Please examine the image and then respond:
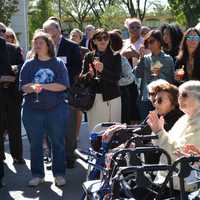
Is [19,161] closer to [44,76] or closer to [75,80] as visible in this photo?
[75,80]

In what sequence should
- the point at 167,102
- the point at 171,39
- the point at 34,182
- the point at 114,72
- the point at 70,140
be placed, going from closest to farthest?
the point at 167,102, the point at 34,182, the point at 114,72, the point at 70,140, the point at 171,39

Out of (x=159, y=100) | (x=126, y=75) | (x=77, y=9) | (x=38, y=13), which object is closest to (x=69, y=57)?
(x=126, y=75)

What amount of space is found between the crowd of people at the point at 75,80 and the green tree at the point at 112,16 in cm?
4585

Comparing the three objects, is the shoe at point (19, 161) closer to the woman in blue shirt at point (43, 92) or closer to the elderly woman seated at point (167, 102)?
the woman in blue shirt at point (43, 92)

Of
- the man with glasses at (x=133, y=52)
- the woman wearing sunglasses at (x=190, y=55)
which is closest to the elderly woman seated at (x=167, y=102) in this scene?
the woman wearing sunglasses at (x=190, y=55)

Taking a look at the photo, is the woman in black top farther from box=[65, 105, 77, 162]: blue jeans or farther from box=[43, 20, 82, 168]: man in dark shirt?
box=[65, 105, 77, 162]: blue jeans

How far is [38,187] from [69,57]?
5.63ft

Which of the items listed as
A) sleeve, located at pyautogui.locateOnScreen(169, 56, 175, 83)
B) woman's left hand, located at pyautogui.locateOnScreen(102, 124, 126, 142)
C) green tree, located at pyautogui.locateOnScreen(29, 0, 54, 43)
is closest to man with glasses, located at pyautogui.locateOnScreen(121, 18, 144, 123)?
sleeve, located at pyautogui.locateOnScreen(169, 56, 175, 83)

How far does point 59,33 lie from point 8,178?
1.86 m

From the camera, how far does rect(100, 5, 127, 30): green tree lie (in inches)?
2096

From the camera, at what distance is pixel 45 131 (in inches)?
250

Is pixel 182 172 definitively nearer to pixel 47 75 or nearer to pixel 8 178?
pixel 47 75

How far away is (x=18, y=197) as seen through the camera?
19.7 ft

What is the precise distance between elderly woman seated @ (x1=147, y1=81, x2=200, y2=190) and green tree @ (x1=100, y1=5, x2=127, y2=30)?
1915 inches
